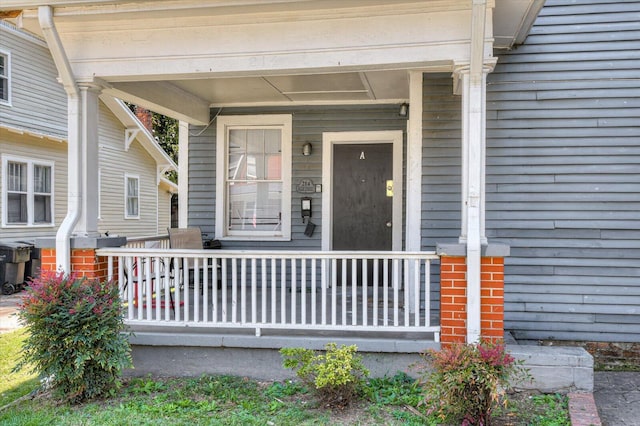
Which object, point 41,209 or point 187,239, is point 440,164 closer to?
point 187,239

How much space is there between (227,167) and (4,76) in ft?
22.1

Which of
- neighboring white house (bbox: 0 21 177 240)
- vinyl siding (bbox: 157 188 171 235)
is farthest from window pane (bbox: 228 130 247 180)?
vinyl siding (bbox: 157 188 171 235)

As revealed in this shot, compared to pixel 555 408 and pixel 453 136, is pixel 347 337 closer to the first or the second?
pixel 555 408

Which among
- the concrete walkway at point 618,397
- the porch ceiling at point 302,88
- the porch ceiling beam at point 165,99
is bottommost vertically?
the concrete walkway at point 618,397

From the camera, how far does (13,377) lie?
4512 mm

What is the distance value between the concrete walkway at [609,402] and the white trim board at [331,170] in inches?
102

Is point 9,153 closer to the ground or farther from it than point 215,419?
farther from it

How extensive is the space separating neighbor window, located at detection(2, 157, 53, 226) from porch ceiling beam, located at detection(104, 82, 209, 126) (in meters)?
6.17

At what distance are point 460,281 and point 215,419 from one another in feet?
6.75

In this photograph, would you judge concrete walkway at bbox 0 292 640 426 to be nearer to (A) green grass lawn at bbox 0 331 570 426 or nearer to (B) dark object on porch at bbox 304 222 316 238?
(A) green grass lawn at bbox 0 331 570 426

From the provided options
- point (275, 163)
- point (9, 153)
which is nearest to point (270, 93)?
point (275, 163)

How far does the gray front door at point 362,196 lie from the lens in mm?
6352

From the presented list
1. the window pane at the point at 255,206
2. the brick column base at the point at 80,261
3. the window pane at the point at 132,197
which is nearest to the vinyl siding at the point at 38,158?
the window pane at the point at 132,197

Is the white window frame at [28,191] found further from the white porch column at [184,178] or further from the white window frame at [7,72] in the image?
the white porch column at [184,178]
